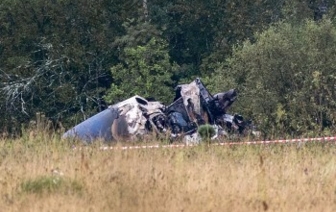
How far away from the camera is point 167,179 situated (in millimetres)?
7633

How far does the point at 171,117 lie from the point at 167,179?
9.66m

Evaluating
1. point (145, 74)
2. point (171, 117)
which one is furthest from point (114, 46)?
point (171, 117)

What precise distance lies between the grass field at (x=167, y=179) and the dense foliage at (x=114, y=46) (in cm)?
1862

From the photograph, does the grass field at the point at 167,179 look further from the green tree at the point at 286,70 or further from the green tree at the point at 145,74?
the green tree at the point at 145,74

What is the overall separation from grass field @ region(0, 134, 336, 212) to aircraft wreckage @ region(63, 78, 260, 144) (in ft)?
22.2

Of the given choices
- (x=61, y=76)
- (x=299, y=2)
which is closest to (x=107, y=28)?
(x=61, y=76)

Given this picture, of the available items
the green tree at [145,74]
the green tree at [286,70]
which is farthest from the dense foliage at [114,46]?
the green tree at [286,70]

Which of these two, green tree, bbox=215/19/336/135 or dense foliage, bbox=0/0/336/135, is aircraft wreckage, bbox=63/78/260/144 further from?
dense foliage, bbox=0/0/336/135

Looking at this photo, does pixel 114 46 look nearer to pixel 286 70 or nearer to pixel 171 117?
pixel 286 70

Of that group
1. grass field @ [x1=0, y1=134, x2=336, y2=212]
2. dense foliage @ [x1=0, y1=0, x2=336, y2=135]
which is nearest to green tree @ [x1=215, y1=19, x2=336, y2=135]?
dense foliage @ [x1=0, y1=0, x2=336, y2=135]

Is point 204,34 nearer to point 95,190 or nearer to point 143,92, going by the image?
point 143,92

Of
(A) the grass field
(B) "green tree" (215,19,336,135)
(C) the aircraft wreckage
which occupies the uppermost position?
(B) "green tree" (215,19,336,135)

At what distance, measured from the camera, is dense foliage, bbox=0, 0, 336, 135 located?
30.0m

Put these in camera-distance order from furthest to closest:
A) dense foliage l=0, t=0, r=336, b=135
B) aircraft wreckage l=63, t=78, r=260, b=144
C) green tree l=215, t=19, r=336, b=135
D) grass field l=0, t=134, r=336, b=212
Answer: dense foliage l=0, t=0, r=336, b=135 < green tree l=215, t=19, r=336, b=135 < aircraft wreckage l=63, t=78, r=260, b=144 < grass field l=0, t=134, r=336, b=212
